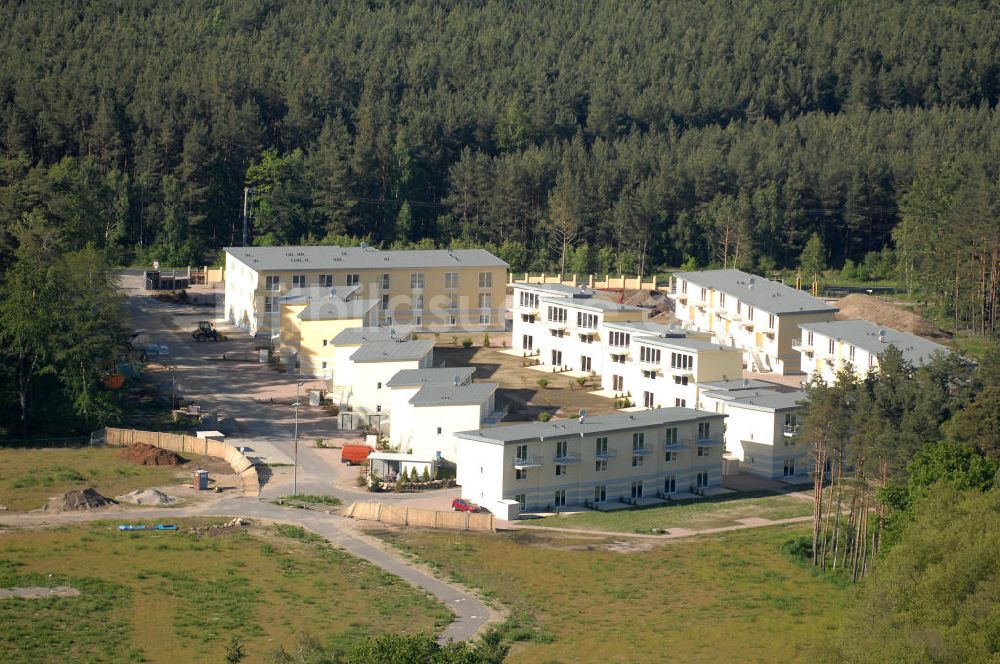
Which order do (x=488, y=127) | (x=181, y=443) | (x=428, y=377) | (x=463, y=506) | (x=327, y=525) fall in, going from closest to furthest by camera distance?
1. (x=327, y=525)
2. (x=463, y=506)
3. (x=181, y=443)
4. (x=428, y=377)
5. (x=488, y=127)

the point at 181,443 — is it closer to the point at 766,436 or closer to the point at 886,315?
the point at 766,436

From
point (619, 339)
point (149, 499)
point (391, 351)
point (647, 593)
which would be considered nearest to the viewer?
point (647, 593)

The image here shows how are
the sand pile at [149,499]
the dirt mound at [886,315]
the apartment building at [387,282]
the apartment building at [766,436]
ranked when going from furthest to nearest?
the dirt mound at [886,315]
the apartment building at [387,282]
the apartment building at [766,436]
the sand pile at [149,499]

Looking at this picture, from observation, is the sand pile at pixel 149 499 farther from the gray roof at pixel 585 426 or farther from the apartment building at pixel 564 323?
the apartment building at pixel 564 323

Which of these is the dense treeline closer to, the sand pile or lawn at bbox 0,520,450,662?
the sand pile

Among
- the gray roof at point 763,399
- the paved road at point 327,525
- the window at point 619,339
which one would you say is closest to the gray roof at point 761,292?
the window at point 619,339

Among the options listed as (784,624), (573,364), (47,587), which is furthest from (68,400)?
(784,624)

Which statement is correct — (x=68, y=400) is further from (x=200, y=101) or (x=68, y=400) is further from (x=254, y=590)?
(x=200, y=101)

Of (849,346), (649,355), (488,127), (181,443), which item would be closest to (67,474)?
(181,443)
